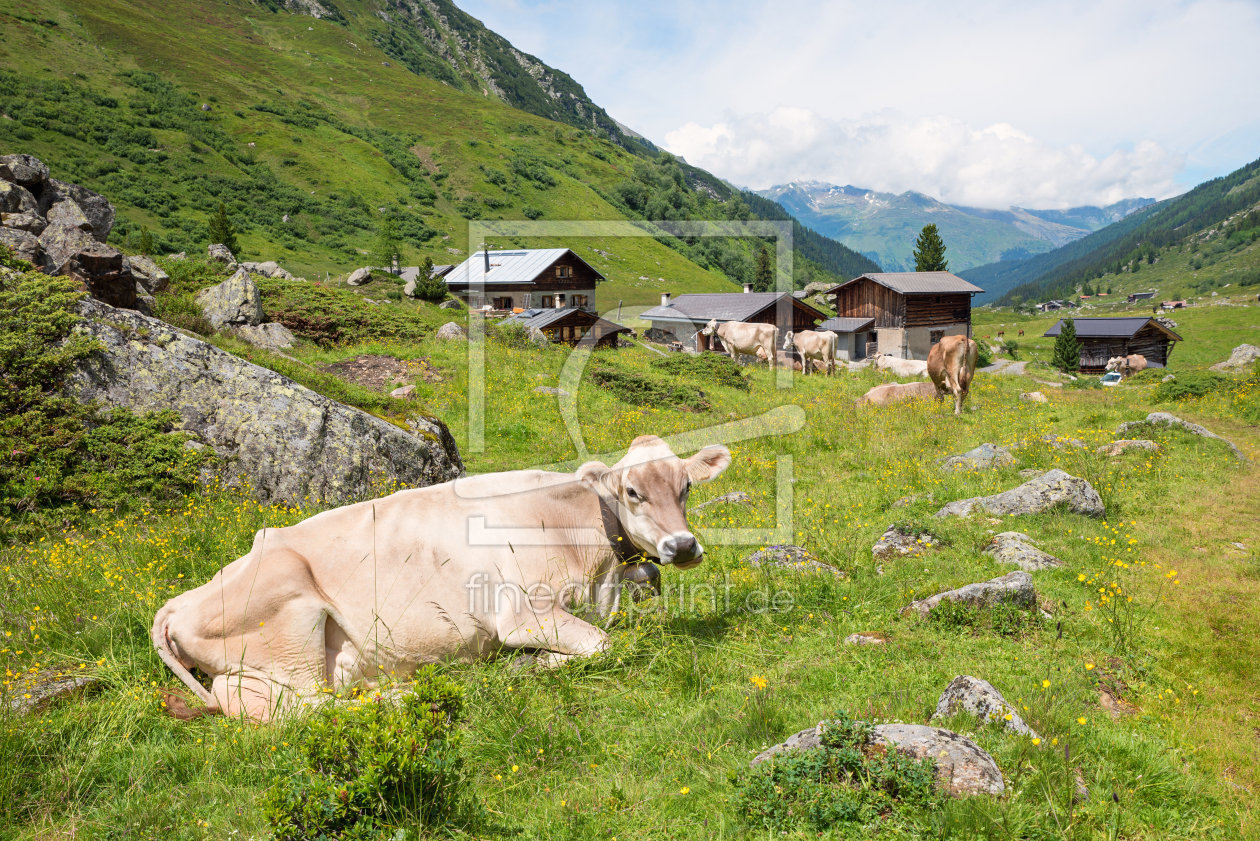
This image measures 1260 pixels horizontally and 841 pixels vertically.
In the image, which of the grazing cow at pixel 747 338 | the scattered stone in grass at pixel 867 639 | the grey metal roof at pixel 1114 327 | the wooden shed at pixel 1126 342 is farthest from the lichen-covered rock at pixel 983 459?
the grey metal roof at pixel 1114 327

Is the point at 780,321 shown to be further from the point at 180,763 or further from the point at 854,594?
the point at 180,763

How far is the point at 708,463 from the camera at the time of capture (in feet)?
17.8

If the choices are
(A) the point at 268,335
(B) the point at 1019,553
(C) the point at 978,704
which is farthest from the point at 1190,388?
(A) the point at 268,335

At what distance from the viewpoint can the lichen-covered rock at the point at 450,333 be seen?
24.1 meters

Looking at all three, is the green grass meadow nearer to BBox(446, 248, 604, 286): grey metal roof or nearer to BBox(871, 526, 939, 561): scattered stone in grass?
BBox(871, 526, 939, 561): scattered stone in grass

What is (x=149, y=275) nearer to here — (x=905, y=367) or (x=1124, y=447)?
(x=1124, y=447)

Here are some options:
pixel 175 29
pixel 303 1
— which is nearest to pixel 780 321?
pixel 175 29

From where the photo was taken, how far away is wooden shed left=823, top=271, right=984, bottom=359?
5391 cm

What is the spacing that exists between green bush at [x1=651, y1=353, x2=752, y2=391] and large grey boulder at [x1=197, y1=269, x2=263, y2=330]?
1516cm

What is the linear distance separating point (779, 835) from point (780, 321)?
180 ft

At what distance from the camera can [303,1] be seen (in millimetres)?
193875

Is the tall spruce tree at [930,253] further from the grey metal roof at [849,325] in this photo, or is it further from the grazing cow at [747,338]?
the grazing cow at [747,338]

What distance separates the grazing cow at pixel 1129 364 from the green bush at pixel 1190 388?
152 ft

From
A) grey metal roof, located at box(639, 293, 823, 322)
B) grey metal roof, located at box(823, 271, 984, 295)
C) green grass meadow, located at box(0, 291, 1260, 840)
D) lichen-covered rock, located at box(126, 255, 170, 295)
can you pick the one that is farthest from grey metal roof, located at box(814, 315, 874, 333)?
green grass meadow, located at box(0, 291, 1260, 840)
